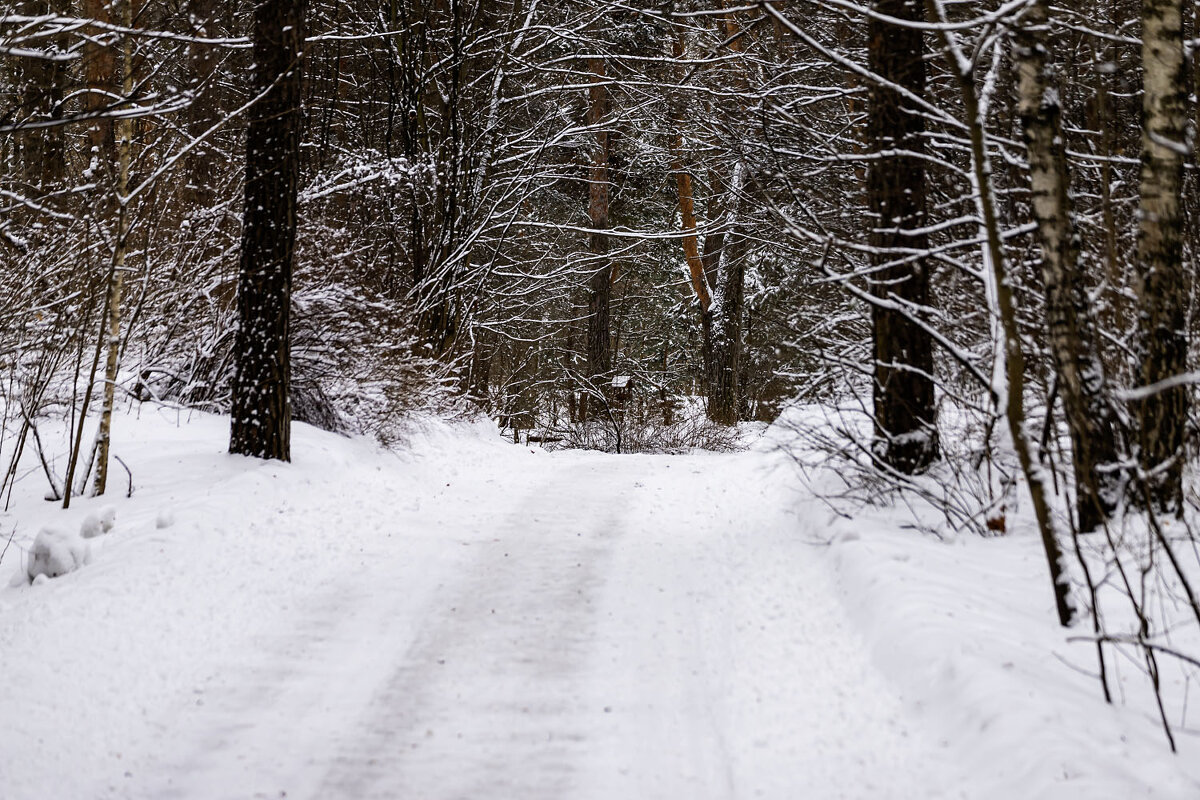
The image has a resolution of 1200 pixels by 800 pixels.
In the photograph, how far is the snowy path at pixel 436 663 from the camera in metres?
3.70

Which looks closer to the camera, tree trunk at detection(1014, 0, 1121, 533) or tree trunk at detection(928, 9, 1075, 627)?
tree trunk at detection(928, 9, 1075, 627)

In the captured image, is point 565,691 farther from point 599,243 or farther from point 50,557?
point 599,243

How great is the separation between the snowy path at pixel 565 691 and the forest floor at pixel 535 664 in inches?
0.6

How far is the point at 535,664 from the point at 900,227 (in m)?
4.57

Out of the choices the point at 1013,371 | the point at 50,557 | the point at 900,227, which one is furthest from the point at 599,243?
the point at 1013,371

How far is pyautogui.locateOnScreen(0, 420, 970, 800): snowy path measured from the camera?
12.1ft

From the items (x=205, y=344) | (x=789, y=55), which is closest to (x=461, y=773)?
(x=205, y=344)

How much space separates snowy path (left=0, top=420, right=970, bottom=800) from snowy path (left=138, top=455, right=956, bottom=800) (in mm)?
15

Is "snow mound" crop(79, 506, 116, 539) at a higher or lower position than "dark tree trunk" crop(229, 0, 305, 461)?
lower

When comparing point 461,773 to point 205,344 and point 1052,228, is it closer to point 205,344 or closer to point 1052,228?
point 1052,228

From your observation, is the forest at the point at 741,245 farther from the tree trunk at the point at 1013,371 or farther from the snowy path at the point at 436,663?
the snowy path at the point at 436,663

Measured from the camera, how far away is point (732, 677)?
184 inches

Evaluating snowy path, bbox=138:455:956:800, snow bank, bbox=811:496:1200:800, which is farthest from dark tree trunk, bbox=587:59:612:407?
snow bank, bbox=811:496:1200:800

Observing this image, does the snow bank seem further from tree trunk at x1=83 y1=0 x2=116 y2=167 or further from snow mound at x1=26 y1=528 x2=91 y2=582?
tree trunk at x1=83 y1=0 x2=116 y2=167
